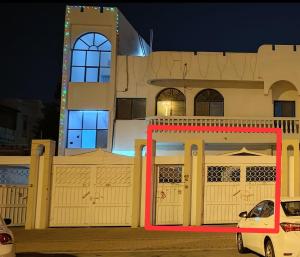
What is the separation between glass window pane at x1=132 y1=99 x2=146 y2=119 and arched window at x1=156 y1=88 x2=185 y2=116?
0.67 m

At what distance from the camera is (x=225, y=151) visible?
23.6 meters

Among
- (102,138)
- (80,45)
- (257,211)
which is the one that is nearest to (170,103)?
(102,138)

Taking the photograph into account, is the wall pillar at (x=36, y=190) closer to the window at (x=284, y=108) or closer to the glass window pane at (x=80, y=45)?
the glass window pane at (x=80, y=45)

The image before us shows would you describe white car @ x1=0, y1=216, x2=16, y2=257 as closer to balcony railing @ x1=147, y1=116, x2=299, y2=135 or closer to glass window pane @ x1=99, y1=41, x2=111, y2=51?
balcony railing @ x1=147, y1=116, x2=299, y2=135

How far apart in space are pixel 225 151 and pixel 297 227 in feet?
48.4

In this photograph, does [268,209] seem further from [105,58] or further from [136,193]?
[105,58]

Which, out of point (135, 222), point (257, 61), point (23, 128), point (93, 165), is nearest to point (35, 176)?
point (93, 165)

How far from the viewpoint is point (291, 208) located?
9.58 metres

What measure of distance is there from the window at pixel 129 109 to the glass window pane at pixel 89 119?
1.12 metres

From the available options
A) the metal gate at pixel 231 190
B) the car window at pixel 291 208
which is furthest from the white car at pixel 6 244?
the metal gate at pixel 231 190

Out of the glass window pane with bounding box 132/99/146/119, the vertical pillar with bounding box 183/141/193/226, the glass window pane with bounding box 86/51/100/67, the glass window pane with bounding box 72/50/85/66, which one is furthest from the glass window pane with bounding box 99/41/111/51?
the vertical pillar with bounding box 183/141/193/226

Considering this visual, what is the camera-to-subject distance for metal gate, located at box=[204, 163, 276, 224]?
16.6 meters

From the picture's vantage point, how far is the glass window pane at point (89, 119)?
23.8m

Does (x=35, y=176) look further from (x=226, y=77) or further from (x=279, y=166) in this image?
(x=226, y=77)
